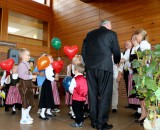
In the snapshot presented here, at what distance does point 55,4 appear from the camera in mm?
8500

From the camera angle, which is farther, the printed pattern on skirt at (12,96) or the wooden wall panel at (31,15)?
the wooden wall panel at (31,15)

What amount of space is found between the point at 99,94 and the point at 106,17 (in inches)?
174

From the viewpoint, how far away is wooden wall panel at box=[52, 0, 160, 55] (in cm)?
527

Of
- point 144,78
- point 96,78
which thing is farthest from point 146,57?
point 96,78

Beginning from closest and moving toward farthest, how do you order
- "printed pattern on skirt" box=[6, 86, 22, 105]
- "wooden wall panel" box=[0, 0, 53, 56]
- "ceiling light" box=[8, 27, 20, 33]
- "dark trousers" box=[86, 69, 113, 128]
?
"dark trousers" box=[86, 69, 113, 128] < "printed pattern on skirt" box=[6, 86, 22, 105] < "wooden wall panel" box=[0, 0, 53, 56] < "ceiling light" box=[8, 27, 20, 33]

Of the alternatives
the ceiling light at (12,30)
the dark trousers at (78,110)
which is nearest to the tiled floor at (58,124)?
the dark trousers at (78,110)

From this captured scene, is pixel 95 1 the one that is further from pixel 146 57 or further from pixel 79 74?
pixel 146 57

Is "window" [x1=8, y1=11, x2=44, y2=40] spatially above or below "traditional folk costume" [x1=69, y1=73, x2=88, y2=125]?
above

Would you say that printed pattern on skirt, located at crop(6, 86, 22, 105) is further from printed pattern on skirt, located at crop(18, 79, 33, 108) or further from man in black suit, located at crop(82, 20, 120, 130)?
man in black suit, located at crop(82, 20, 120, 130)

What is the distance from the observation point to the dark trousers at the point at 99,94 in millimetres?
2434

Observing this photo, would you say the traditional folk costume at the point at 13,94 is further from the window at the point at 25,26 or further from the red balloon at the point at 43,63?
the window at the point at 25,26

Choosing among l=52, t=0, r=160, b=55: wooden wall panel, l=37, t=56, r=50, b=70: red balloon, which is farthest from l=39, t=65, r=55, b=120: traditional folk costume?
l=52, t=0, r=160, b=55: wooden wall panel

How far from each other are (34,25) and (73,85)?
6.78m

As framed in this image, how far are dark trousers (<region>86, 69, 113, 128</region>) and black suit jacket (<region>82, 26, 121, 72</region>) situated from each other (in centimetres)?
9
